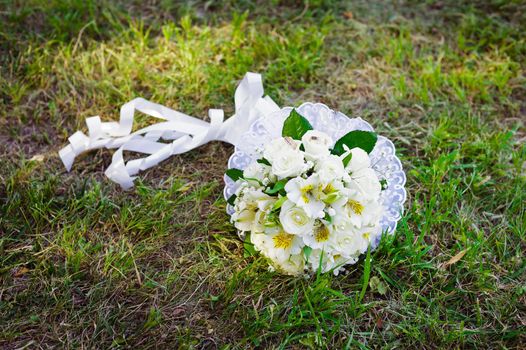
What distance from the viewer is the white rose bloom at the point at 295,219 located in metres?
1.78

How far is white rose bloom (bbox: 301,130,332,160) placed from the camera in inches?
72.1

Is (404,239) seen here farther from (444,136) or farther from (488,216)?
(444,136)

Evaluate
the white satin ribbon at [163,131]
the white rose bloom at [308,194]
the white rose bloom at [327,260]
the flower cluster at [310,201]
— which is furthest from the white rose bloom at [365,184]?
the white satin ribbon at [163,131]

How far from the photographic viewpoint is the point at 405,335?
1.89 m

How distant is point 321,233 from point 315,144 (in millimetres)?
289

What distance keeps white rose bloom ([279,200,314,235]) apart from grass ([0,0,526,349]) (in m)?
0.25

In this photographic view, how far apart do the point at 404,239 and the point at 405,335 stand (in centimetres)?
38

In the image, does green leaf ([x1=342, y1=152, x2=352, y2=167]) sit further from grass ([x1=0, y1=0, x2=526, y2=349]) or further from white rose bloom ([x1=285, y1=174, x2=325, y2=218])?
grass ([x1=0, y1=0, x2=526, y2=349])

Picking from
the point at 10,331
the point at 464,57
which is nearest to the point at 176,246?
the point at 10,331

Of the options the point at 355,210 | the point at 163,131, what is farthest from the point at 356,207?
the point at 163,131

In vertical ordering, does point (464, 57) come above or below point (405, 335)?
above

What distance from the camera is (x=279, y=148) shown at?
1.85 m

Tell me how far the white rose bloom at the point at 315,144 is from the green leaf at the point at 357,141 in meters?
0.07

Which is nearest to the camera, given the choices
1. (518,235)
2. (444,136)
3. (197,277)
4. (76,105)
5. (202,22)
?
(197,277)
